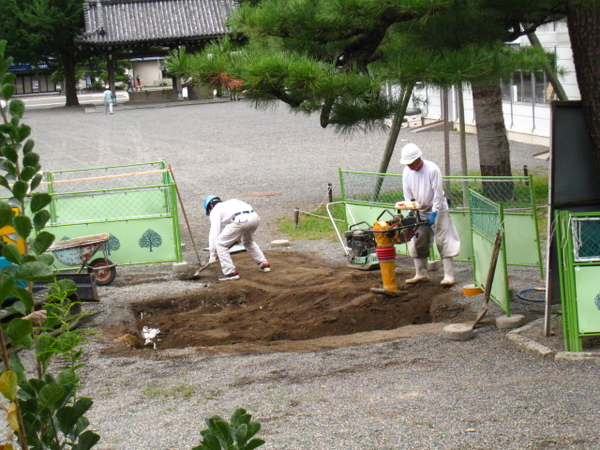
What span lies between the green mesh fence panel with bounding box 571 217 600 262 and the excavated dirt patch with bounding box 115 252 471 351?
179 centimetres

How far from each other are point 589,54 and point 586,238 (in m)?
1.83

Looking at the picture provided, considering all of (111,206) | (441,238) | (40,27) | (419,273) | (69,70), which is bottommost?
(419,273)

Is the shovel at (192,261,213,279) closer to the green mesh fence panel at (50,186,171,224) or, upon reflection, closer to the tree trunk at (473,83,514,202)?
the green mesh fence panel at (50,186,171,224)

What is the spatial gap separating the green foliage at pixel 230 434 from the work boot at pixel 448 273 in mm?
7494

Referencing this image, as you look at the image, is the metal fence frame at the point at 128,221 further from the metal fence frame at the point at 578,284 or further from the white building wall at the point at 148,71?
the white building wall at the point at 148,71

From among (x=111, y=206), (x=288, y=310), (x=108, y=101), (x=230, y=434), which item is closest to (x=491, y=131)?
(x=288, y=310)

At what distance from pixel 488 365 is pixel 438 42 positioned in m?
3.71

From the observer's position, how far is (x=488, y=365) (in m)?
6.36

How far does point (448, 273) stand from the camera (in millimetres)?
9094

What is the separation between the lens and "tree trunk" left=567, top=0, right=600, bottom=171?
22.9 ft

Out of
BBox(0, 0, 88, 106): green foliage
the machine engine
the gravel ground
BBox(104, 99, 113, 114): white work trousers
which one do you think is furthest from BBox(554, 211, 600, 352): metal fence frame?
BBox(0, 0, 88, 106): green foliage

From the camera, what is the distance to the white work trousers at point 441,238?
900 cm

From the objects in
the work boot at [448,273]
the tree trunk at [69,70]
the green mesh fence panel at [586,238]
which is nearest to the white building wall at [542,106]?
the work boot at [448,273]

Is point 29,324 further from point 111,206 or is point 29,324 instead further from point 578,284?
point 111,206
